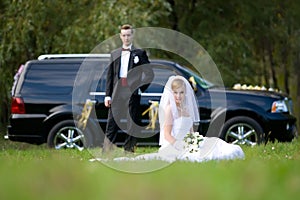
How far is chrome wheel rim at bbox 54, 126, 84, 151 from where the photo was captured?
50.7 feet

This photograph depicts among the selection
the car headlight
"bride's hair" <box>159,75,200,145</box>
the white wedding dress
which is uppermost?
"bride's hair" <box>159,75,200,145</box>

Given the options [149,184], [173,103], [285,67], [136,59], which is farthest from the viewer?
[285,67]

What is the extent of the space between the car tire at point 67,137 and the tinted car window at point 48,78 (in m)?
0.73

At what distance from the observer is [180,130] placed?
37.0 feet

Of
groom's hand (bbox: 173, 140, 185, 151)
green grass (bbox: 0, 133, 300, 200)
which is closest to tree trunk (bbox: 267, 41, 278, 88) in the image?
groom's hand (bbox: 173, 140, 185, 151)

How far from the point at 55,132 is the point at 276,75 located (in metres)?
15.6

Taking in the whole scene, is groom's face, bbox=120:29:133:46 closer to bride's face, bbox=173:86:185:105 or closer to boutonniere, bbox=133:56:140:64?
boutonniere, bbox=133:56:140:64

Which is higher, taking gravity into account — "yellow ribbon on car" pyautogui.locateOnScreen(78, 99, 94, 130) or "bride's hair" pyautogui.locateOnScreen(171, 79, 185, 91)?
"bride's hair" pyautogui.locateOnScreen(171, 79, 185, 91)

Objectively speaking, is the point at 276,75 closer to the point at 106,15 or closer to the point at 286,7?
the point at 286,7

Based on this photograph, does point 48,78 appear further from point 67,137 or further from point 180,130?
point 180,130

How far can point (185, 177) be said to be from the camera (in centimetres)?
543

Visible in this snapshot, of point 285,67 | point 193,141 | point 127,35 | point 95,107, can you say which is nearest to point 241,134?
point 95,107

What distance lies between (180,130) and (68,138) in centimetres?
473

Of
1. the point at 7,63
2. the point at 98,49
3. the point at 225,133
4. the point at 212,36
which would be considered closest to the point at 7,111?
the point at 7,63
